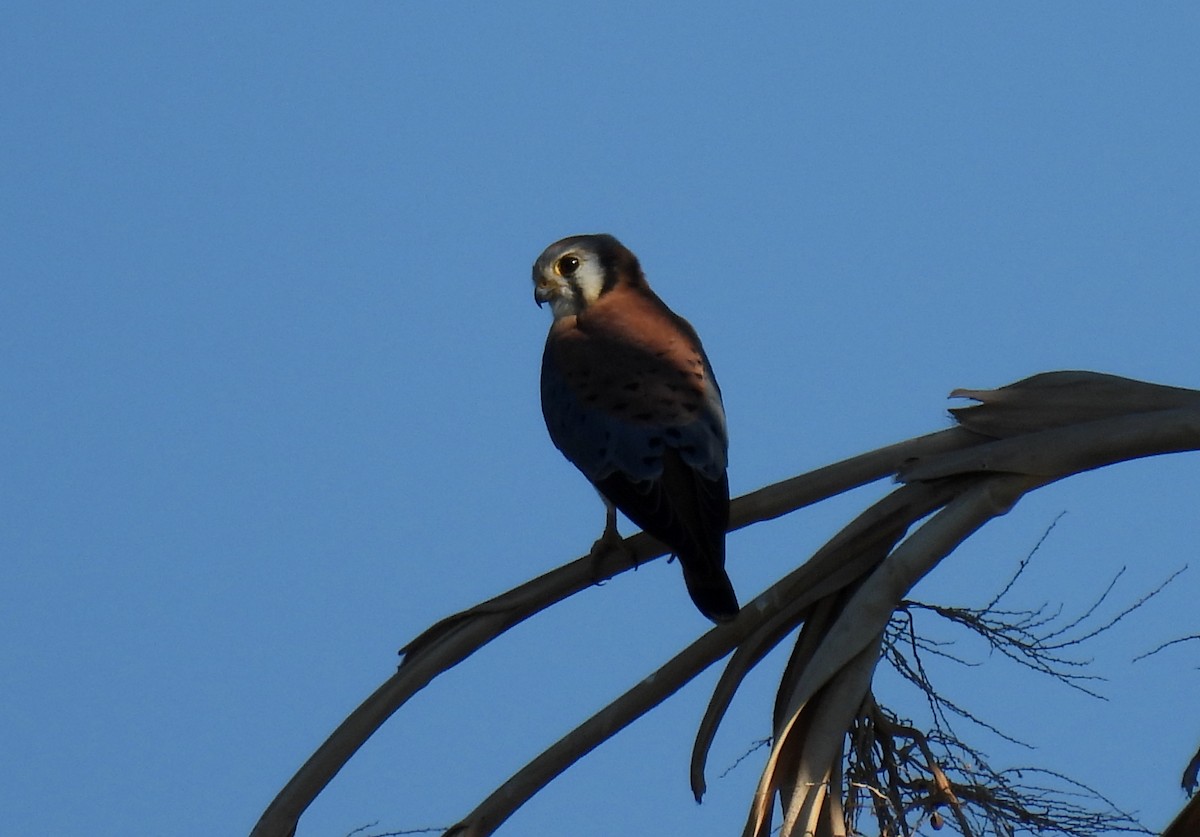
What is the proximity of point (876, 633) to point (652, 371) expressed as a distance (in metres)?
1.38

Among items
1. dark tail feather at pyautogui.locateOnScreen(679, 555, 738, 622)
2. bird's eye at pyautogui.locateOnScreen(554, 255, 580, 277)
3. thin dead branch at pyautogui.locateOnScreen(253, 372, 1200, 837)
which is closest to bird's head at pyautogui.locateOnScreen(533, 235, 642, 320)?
bird's eye at pyautogui.locateOnScreen(554, 255, 580, 277)

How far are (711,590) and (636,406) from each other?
74cm

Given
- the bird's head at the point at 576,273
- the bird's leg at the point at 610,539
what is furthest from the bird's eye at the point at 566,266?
the bird's leg at the point at 610,539

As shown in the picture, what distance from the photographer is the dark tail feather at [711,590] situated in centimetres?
306

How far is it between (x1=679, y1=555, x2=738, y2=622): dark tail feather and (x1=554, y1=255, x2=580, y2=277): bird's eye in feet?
5.03

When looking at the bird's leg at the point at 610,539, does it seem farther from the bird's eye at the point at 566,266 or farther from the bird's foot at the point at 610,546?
the bird's eye at the point at 566,266

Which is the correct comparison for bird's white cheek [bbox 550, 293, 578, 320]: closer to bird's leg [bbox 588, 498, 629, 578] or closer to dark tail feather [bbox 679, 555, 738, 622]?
bird's leg [bbox 588, 498, 629, 578]

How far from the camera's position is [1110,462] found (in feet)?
9.27

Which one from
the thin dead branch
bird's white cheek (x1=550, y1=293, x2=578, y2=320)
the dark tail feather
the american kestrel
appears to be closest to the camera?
the thin dead branch

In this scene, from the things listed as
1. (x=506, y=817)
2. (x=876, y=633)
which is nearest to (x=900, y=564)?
(x=876, y=633)

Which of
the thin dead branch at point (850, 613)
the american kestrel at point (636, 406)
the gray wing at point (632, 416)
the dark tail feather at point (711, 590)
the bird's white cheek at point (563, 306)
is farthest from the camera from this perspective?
the bird's white cheek at point (563, 306)

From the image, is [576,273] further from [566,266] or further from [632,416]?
[632,416]

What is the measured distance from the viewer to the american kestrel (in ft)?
10.9

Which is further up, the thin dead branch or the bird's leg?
the bird's leg
